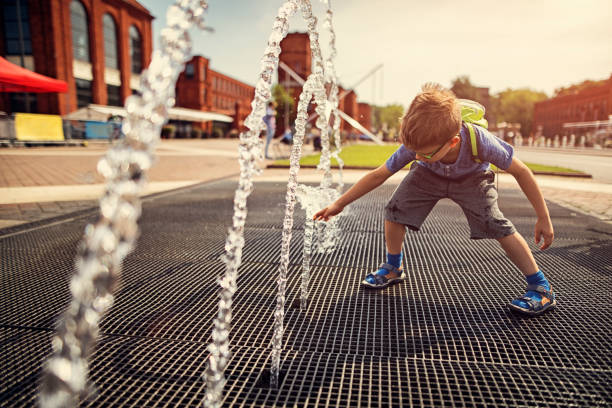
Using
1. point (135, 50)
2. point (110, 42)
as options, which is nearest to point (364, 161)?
point (110, 42)

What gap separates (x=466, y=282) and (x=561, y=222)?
7.75 feet

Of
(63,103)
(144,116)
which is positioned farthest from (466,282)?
(63,103)

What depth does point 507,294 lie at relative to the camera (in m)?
2.24

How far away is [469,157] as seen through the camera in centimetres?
200

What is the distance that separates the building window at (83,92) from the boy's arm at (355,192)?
101ft

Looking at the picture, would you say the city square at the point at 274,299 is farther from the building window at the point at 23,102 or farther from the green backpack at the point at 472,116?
the building window at the point at 23,102

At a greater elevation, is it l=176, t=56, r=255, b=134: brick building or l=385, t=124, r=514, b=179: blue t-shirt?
l=176, t=56, r=255, b=134: brick building

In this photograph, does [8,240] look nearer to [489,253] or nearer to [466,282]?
[466,282]

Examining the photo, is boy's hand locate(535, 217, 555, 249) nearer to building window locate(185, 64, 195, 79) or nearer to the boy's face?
the boy's face

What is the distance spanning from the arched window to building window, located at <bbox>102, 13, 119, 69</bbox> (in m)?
2.13

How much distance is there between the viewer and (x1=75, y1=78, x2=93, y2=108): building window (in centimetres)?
2770

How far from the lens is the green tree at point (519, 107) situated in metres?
80.4

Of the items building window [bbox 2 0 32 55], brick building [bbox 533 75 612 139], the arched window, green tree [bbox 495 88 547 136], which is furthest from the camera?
green tree [bbox 495 88 547 136]

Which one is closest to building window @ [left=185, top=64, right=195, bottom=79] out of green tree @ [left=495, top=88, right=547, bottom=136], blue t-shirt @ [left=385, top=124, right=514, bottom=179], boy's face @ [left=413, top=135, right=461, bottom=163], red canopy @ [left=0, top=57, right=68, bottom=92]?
red canopy @ [left=0, top=57, right=68, bottom=92]
